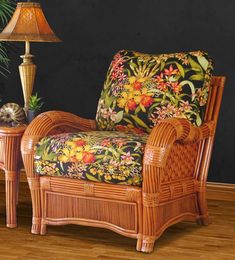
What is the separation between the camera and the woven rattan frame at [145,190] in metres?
3.41

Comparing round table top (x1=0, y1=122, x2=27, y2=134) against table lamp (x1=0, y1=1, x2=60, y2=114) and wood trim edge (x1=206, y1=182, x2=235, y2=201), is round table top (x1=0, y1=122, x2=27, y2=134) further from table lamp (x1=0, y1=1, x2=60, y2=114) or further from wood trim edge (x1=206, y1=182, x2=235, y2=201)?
wood trim edge (x1=206, y1=182, x2=235, y2=201)

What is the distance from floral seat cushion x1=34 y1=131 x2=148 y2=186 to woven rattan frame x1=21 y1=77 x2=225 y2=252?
0.13 ft

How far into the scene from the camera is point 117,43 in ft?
15.6

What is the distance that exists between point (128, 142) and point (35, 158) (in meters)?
0.46

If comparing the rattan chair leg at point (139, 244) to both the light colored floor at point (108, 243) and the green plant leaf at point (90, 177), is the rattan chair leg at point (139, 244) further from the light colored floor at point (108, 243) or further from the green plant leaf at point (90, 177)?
the green plant leaf at point (90, 177)

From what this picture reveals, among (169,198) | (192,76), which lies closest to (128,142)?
(169,198)

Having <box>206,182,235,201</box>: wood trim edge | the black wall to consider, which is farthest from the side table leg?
<box>206,182,235,201</box>: wood trim edge

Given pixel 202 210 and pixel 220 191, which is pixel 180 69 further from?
pixel 220 191

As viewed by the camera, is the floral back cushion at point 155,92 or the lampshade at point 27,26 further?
the lampshade at point 27,26

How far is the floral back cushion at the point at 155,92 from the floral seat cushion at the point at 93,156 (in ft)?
0.71

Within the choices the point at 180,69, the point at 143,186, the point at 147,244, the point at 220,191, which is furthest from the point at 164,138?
the point at 220,191

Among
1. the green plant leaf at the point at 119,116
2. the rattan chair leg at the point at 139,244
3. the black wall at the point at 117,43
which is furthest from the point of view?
the black wall at the point at 117,43

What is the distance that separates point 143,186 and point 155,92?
2.04ft

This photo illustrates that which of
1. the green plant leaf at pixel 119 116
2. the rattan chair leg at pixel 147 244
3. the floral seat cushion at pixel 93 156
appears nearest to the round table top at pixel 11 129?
the floral seat cushion at pixel 93 156
